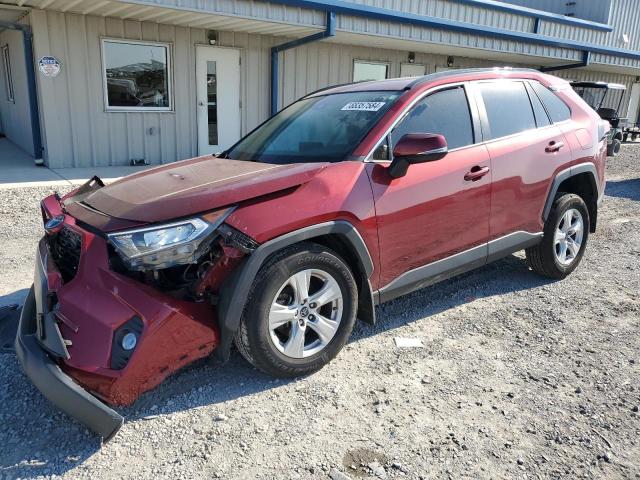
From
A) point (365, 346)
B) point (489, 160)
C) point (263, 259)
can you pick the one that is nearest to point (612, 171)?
point (489, 160)

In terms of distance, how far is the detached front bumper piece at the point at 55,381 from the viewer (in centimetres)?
224

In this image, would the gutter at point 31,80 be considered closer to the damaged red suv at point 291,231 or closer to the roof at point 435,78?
the damaged red suv at point 291,231

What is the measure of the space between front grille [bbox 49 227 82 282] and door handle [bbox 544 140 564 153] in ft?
11.6

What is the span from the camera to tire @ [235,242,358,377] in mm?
2758

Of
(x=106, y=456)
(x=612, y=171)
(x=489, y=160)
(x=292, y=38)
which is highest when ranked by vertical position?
(x=292, y=38)

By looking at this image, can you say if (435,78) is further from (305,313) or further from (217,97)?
(217,97)

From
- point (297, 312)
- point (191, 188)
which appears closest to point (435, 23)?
point (191, 188)

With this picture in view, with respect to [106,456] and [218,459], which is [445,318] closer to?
[218,459]

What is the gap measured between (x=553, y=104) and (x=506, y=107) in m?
0.71

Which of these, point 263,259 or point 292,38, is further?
point 292,38

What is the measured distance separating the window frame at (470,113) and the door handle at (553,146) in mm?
784

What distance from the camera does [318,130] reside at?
3.64 meters

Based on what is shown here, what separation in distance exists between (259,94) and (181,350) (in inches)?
373

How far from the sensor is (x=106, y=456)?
240 centimetres
